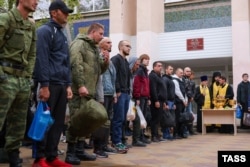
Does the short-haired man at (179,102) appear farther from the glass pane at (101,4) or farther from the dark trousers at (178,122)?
the glass pane at (101,4)

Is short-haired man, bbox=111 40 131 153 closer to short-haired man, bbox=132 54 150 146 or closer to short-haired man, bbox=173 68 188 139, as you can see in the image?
short-haired man, bbox=132 54 150 146

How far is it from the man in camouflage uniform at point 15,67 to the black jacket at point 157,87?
4572mm

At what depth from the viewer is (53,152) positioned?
14.3 feet

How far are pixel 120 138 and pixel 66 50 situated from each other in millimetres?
2501

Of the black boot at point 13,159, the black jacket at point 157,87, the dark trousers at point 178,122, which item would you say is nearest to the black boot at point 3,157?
the black boot at point 13,159

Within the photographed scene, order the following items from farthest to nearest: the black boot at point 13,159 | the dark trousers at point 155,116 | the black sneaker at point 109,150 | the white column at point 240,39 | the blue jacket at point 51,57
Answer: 1. the white column at point 240,39
2. the dark trousers at point 155,116
3. the black sneaker at point 109,150
4. the blue jacket at point 51,57
5. the black boot at point 13,159

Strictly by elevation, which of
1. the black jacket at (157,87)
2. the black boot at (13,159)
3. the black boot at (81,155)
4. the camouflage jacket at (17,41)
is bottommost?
the black boot at (81,155)

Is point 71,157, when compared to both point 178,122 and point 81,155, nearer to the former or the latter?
point 81,155

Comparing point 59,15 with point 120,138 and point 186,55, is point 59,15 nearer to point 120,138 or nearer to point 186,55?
point 120,138

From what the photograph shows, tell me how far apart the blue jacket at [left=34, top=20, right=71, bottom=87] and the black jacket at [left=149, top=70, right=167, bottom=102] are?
13.1 feet

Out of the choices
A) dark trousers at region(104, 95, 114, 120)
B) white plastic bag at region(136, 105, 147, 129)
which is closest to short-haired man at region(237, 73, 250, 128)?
white plastic bag at region(136, 105, 147, 129)

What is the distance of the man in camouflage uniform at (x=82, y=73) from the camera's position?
4912 millimetres

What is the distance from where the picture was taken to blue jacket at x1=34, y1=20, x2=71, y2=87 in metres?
4.16

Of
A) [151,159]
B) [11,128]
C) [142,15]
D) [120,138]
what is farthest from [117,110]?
[142,15]
